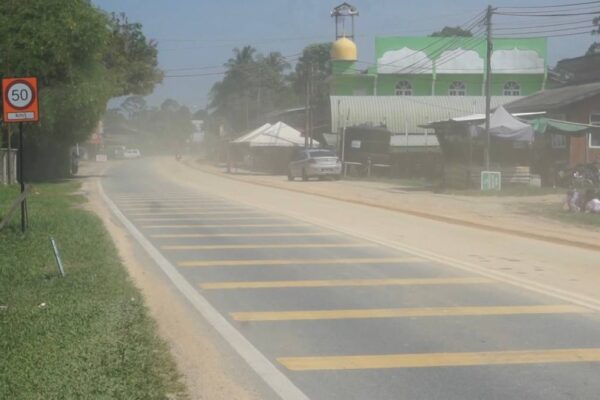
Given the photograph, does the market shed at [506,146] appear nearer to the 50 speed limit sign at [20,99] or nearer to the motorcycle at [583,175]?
the motorcycle at [583,175]

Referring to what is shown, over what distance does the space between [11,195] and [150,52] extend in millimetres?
24042

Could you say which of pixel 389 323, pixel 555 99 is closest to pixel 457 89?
pixel 555 99

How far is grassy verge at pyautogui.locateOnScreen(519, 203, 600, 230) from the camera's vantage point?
64.2ft

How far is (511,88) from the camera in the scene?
7156 centimetres

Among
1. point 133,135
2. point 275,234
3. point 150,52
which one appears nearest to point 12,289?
point 275,234

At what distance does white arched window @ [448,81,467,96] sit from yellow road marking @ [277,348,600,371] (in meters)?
66.6

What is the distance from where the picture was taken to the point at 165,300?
10.0 metres

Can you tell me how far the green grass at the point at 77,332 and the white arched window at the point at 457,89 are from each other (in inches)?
2411

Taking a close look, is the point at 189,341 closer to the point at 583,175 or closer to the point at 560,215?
the point at 560,215

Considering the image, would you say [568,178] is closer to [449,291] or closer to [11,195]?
[11,195]

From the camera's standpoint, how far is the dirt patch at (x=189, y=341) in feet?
20.9

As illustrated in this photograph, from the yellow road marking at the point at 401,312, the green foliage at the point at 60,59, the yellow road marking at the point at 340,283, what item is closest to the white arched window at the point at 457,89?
the green foliage at the point at 60,59

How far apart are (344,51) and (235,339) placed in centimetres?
6417

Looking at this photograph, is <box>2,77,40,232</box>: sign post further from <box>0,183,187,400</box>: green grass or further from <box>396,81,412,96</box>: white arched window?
<box>396,81,412,96</box>: white arched window
